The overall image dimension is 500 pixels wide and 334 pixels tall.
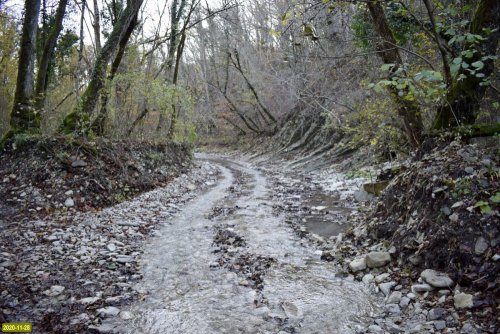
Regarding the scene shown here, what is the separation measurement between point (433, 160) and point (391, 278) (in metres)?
1.90

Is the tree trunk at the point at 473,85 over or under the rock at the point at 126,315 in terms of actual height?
over

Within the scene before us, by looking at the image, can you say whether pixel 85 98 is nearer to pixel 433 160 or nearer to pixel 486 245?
pixel 433 160

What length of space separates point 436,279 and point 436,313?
0.49 meters

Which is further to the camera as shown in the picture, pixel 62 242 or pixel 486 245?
pixel 62 242

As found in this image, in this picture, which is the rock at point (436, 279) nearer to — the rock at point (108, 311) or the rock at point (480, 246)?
the rock at point (480, 246)

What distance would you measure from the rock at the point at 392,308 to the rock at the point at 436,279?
1.50 ft

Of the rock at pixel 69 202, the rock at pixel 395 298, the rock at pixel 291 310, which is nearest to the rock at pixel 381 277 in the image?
the rock at pixel 395 298

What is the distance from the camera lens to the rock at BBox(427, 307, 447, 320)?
3.41 m

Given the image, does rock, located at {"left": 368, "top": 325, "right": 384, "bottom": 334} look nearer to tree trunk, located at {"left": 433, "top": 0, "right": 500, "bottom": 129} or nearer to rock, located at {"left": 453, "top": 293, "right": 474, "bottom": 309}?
rock, located at {"left": 453, "top": 293, "right": 474, "bottom": 309}

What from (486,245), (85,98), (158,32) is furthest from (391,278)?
(158,32)

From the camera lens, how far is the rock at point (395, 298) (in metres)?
3.87

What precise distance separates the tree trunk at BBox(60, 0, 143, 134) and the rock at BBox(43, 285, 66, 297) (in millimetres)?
6250

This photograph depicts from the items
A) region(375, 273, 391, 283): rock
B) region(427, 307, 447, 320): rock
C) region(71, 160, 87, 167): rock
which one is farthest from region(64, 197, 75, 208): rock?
region(427, 307, 447, 320): rock

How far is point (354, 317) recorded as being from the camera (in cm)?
368
